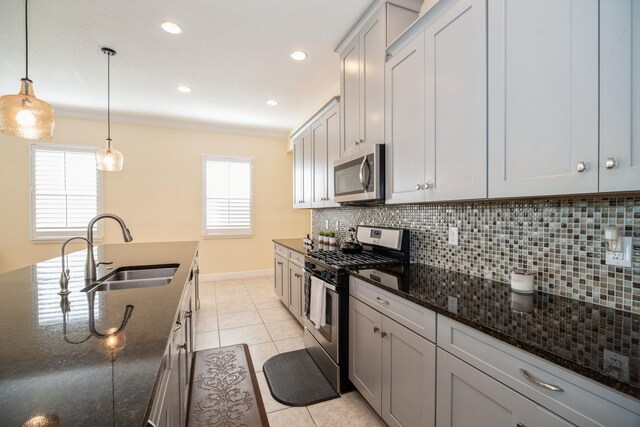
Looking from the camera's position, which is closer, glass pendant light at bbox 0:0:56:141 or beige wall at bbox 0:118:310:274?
glass pendant light at bbox 0:0:56:141

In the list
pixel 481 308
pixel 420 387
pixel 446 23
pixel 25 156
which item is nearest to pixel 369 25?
pixel 446 23

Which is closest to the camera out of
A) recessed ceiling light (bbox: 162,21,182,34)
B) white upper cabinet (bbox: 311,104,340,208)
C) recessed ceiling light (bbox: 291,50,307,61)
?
recessed ceiling light (bbox: 162,21,182,34)

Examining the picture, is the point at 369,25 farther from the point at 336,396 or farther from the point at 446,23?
the point at 336,396

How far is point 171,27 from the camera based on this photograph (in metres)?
2.44

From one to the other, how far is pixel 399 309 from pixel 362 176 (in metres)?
1.04

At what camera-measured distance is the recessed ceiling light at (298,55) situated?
2.83 m

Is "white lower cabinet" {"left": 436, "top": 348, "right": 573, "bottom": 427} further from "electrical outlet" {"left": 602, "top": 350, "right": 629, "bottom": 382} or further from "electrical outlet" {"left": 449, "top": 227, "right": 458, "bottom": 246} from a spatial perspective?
"electrical outlet" {"left": 449, "top": 227, "right": 458, "bottom": 246}

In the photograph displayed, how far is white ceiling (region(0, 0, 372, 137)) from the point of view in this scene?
7.34 feet

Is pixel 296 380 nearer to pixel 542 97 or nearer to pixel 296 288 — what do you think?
pixel 296 288

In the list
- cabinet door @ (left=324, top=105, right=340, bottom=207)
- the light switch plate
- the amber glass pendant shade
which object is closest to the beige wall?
the amber glass pendant shade

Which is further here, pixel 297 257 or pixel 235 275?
pixel 235 275

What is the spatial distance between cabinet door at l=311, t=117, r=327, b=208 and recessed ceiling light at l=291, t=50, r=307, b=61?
0.65 meters

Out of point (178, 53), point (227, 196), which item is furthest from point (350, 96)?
point (227, 196)

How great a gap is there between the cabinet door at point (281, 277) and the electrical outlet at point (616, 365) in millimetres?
3033
